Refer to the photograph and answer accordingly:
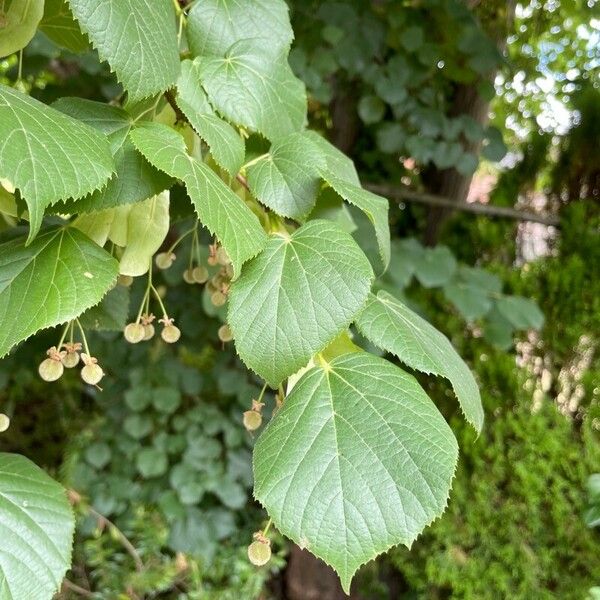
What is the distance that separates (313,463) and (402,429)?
0.06 metres

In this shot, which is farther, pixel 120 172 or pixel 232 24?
pixel 232 24

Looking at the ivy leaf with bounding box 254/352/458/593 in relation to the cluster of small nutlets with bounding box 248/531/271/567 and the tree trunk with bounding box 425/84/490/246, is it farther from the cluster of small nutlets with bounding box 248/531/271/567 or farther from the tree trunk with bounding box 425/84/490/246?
the tree trunk with bounding box 425/84/490/246

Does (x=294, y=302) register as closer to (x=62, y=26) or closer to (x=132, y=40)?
(x=132, y=40)

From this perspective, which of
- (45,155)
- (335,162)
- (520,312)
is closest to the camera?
(45,155)

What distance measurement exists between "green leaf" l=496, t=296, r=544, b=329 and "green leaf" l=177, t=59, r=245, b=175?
1.08 m

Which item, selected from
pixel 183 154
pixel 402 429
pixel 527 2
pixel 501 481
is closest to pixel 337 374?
pixel 402 429

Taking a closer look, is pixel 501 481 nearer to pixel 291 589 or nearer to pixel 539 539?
pixel 539 539

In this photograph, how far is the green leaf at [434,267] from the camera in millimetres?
1449

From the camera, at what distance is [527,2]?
164cm

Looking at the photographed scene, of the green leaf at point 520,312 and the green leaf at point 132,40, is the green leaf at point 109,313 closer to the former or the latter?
the green leaf at point 132,40

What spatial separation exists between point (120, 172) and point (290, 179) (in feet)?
0.42

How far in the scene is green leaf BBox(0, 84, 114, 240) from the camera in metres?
0.36

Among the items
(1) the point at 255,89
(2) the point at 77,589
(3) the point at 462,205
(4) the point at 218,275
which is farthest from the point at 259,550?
(3) the point at 462,205

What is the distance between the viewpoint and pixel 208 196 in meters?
0.42
